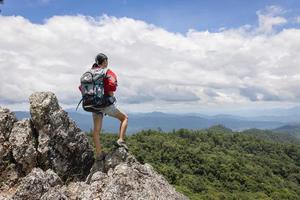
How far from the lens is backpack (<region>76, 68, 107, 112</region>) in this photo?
12.9m

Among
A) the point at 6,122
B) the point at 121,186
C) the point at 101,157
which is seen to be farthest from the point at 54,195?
the point at 6,122

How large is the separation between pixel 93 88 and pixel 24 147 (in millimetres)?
3329

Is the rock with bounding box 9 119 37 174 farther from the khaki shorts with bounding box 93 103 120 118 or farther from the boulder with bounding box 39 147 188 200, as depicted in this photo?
the khaki shorts with bounding box 93 103 120 118

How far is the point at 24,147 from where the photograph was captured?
13.9 meters

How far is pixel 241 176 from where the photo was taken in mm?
118688

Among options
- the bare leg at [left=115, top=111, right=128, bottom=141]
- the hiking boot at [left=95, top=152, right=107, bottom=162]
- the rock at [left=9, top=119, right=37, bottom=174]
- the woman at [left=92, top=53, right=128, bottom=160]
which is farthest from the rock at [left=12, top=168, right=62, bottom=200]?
the bare leg at [left=115, top=111, right=128, bottom=141]

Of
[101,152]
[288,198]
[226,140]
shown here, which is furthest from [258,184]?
[101,152]

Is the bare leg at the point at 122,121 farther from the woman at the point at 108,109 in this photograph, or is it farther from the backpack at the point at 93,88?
the backpack at the point at 93,88

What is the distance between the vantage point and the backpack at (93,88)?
1292cm

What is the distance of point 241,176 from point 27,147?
111342 mm

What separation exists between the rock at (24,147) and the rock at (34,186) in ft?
6.44

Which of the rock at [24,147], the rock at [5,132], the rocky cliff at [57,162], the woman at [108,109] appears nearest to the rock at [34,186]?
the rocky cliff at [57,162]

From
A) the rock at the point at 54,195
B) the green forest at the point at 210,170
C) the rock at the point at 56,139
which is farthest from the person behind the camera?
the green forest at the point at 210,170

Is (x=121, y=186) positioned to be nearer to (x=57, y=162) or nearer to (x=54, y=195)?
(x=54, y=195)
